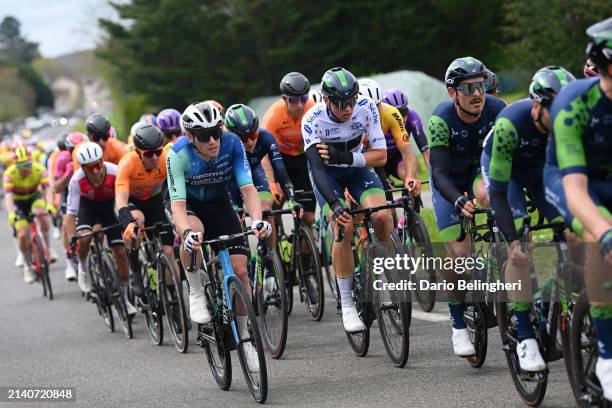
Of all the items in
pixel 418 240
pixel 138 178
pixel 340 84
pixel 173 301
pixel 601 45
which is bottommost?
pixel 173 301

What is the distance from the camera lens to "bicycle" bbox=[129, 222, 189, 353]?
9.70 metres

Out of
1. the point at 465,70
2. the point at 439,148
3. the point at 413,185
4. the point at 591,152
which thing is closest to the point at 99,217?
the point at 413,185

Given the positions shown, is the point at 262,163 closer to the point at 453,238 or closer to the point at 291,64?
the point at 453,238

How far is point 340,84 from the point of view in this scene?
8.18m

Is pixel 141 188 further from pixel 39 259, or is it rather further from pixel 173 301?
pixel 39 259

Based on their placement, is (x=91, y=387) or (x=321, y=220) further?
(x=321, y=220)

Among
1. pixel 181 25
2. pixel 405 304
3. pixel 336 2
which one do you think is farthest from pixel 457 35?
pixel 405 304

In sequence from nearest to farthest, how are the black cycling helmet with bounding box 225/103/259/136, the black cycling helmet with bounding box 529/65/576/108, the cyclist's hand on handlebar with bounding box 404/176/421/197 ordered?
the black cycling helmet with bounding box 529/65/576/108
the cyclist's hand on handlebar with bounding box 404/176/421/197
the black cycling helmet with bounding box 225/103/259/136

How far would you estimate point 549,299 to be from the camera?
5.91 metres

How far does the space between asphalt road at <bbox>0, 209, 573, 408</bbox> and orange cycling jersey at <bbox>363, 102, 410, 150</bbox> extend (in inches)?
65.9

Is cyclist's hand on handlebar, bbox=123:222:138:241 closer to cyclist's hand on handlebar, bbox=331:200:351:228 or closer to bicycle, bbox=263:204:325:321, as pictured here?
bicycle, bbox=263:204:325:321

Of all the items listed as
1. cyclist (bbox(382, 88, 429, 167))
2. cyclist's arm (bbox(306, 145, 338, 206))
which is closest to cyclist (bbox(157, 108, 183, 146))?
cyclist (bbox(382, 88, 429, 167))

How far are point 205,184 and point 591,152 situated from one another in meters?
3.98

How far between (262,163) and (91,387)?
3.17 metres
